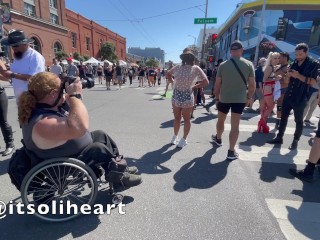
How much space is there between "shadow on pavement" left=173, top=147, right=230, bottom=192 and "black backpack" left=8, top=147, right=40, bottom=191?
1652 mm

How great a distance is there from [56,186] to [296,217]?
2.45 metres

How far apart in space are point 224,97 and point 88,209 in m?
2.55

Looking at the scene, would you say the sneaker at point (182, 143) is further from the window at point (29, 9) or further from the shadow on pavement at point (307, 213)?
the window at point (29, 9)

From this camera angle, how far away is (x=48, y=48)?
31.5 metres

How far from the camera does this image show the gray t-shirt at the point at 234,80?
3.50 m

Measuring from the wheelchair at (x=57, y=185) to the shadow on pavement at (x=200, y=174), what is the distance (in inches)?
37.2

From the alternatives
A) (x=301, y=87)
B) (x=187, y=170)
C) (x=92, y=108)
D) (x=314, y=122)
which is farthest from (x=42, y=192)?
(x=314, y=122)

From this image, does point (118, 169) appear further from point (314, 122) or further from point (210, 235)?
point (314, 122)

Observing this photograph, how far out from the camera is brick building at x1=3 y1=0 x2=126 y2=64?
90.8 feet

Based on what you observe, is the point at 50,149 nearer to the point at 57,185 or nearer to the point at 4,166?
the point at 57,185

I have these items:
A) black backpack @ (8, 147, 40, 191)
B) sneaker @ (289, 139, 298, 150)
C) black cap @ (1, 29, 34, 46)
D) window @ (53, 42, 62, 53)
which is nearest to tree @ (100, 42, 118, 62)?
window @ (53, 42, 62, 53)

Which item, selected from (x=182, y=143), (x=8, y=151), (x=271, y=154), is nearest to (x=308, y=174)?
(x=271, y=154)

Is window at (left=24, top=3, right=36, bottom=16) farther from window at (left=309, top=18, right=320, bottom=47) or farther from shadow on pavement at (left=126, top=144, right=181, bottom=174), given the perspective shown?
shadow on pavement at (left=126, top=144, right=181, bottom=174)

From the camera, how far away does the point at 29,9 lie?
2966 cm
